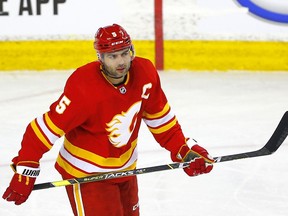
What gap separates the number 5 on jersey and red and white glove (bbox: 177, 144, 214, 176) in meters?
0.47

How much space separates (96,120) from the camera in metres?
2.29

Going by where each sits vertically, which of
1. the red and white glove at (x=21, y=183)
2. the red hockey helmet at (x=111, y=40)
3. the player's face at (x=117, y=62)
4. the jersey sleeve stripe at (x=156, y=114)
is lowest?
the red and white glove at (x=21, y=183)

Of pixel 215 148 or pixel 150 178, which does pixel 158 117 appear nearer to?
pixel 150 178

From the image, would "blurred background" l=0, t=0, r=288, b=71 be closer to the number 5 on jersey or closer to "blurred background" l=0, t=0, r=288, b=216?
"blurred background" l=0, t=0, r=288, b=216

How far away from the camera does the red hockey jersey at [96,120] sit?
2.24 meters

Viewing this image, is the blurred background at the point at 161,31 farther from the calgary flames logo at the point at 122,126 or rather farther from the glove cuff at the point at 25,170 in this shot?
the glove cuff at the point at 25,170

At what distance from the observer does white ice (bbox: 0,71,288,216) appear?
3.23 meters

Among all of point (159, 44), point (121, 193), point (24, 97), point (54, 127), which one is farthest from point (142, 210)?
point (159, 44)

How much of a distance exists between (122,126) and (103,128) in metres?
0.06

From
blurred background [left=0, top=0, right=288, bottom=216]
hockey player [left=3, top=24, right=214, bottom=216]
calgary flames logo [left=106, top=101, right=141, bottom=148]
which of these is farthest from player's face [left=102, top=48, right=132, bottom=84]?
blurred background [left=0, top=0, right=288, bottom=216]

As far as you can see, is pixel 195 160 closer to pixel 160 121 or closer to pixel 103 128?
pixel 160 121

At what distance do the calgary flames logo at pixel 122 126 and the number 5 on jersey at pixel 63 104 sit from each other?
0.15m

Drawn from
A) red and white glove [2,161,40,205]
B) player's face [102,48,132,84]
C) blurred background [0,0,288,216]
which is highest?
player's face [102,48,132,84]

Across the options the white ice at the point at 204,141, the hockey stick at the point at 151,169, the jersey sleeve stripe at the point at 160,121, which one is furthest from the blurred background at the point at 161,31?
the jersey sleeve stripe at the point at 160,121
